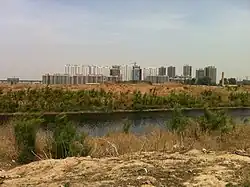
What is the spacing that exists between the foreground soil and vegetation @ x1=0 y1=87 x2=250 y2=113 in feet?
126

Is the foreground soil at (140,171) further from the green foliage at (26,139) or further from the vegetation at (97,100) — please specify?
the vegetation at (97,100)

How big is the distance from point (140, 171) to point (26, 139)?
6115 mm

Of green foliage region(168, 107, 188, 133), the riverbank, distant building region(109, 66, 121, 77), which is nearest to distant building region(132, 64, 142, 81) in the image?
distant building region(109, 66, 121, 77)

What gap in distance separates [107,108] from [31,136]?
3868cm

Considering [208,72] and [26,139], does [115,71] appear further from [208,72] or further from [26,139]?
[26,139]

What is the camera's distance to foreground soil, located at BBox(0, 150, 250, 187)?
775cm

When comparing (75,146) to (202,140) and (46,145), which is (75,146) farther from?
(202,140)

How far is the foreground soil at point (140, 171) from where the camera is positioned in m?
7.75

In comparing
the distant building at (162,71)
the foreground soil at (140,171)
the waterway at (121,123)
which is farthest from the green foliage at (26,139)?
the distant building at (162,71)

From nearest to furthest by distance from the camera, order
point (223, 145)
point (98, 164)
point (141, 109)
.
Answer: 1. point (98, 164)
2. point (223, 145)
3. point (141, 109)

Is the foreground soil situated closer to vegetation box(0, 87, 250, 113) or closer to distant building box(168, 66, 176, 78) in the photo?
vegetation box(0, 87, 250, 113)

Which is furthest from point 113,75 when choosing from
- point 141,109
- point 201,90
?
point 141,109

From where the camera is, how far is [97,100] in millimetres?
55438

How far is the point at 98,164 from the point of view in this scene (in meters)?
9.17
